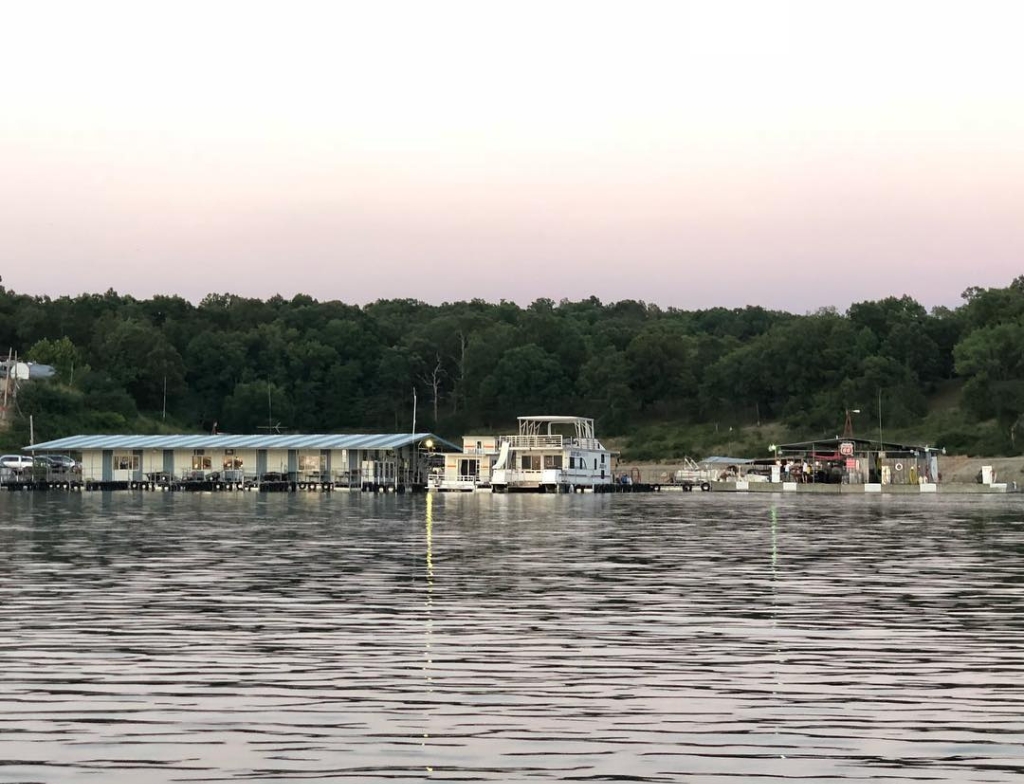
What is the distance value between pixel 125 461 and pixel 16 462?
11.7 metres

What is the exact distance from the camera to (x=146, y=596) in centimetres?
3272

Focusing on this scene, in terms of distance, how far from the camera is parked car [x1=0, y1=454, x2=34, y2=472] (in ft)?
530

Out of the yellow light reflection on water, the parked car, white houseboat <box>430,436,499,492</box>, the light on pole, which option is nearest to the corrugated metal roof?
A: the parked car

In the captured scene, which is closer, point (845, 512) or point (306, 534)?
point (306, 534)

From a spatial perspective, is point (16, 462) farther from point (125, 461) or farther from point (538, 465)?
point (538, 465)

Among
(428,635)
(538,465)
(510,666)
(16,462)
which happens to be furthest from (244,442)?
(510,666)

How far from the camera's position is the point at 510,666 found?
873 inches

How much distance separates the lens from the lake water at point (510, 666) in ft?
51.3

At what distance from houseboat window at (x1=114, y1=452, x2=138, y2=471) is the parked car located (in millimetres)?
9627

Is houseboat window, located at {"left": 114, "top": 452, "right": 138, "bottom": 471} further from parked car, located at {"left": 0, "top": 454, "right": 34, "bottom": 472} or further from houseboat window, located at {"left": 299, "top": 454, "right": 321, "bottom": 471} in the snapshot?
houseboat window, located at {"left": 299, "top": 454, "right": 321, "bottom": 471}

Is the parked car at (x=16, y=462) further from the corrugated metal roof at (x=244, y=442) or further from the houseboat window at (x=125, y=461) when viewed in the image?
the houseboat window at (x=125, y=461)

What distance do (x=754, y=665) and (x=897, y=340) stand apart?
178m

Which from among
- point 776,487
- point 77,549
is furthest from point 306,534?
point 776,487

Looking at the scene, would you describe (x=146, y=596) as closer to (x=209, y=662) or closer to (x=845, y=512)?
(x=209, y=662)
